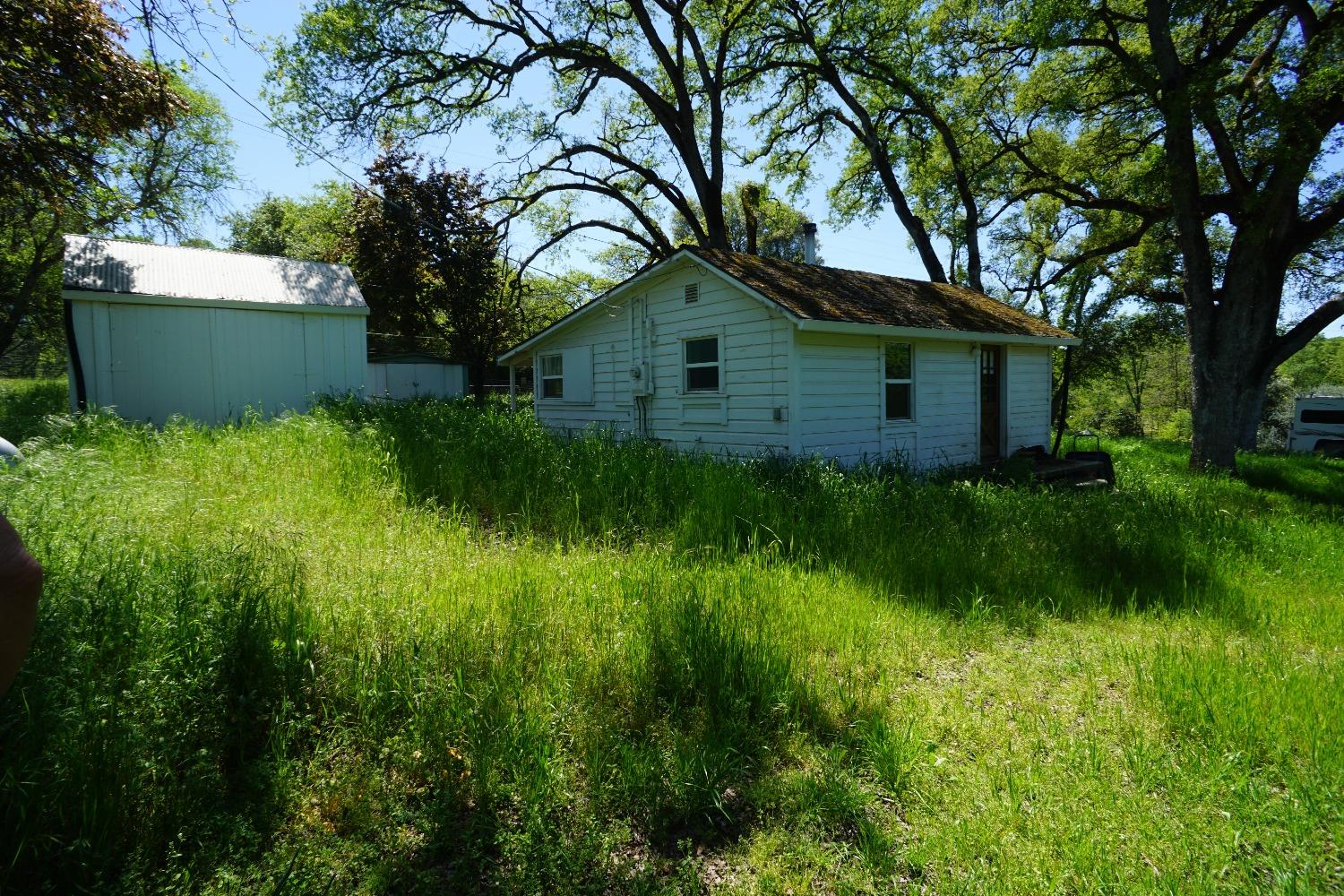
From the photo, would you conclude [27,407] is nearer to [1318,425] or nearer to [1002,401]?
[1002,401]

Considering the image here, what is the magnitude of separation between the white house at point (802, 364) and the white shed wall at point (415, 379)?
8815 mm

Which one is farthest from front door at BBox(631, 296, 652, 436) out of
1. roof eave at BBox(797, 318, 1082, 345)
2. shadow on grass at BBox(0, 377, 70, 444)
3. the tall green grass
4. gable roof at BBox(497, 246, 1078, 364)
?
shadow on grass at BBox(0, 377, 70, 444)

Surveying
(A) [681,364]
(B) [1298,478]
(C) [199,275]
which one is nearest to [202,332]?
(C) [199,275]

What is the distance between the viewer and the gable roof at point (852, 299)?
10562mm

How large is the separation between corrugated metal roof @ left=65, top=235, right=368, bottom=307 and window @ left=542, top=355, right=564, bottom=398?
4956 millimetres

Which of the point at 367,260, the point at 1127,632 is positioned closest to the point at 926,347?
the point at 1127,632

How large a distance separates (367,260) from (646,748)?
77.6 feet

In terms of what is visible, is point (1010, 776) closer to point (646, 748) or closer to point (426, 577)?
point (646, 748)

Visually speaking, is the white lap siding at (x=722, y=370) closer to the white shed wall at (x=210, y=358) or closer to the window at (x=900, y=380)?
the window at (x=900, y=380)

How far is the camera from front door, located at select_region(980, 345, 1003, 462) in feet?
47.2

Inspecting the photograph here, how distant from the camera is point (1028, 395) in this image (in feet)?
49.2

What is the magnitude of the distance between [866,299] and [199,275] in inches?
582

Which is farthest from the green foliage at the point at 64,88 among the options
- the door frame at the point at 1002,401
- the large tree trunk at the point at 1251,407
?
the large tree trunk at the point at 1251,407

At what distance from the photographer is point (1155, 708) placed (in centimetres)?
365
